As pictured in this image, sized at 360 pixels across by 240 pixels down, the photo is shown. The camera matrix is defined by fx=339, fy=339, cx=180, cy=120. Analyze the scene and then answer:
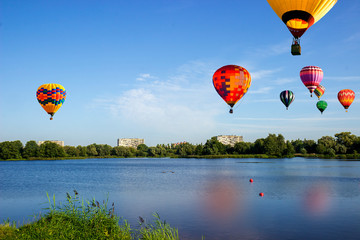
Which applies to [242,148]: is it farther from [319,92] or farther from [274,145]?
[319,92]

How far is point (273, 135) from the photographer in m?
131

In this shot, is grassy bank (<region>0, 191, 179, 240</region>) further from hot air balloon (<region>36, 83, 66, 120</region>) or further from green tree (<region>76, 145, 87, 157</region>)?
green tree (<region>76, 145, 87, 157</region>)

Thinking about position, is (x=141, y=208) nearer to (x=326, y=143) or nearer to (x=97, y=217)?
(x=97, y=217)

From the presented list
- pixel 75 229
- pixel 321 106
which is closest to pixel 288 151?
pixel 321 106

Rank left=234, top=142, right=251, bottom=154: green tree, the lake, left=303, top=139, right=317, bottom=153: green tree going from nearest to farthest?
the lake < left=303, top=139, right=317, bottom=153: green tree < left=234, top=142, right=251, bottom=154: green tree

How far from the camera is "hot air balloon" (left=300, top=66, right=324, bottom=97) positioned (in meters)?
47.2

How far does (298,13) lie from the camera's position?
23.7m

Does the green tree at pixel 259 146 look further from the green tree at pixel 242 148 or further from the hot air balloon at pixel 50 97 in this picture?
the hot air balloon at pixel 50 97

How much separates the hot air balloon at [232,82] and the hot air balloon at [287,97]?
96.9ft

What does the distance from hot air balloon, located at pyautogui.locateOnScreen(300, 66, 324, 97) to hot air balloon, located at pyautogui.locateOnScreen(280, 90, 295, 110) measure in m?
12.7

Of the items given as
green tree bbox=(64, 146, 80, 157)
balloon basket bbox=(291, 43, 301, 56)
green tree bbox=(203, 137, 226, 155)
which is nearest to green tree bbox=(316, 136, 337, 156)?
green tree bbox=(203, 137, 226, 155)

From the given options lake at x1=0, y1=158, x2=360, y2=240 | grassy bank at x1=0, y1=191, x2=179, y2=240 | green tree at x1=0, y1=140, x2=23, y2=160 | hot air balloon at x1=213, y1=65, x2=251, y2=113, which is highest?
hot air balloon at x1=213, y1=65, x2=251, y2=113

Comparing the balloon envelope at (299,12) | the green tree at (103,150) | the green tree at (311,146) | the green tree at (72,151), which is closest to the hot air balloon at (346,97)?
the balloon envelope at (299,12)

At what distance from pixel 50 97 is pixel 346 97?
48813 millimetres
